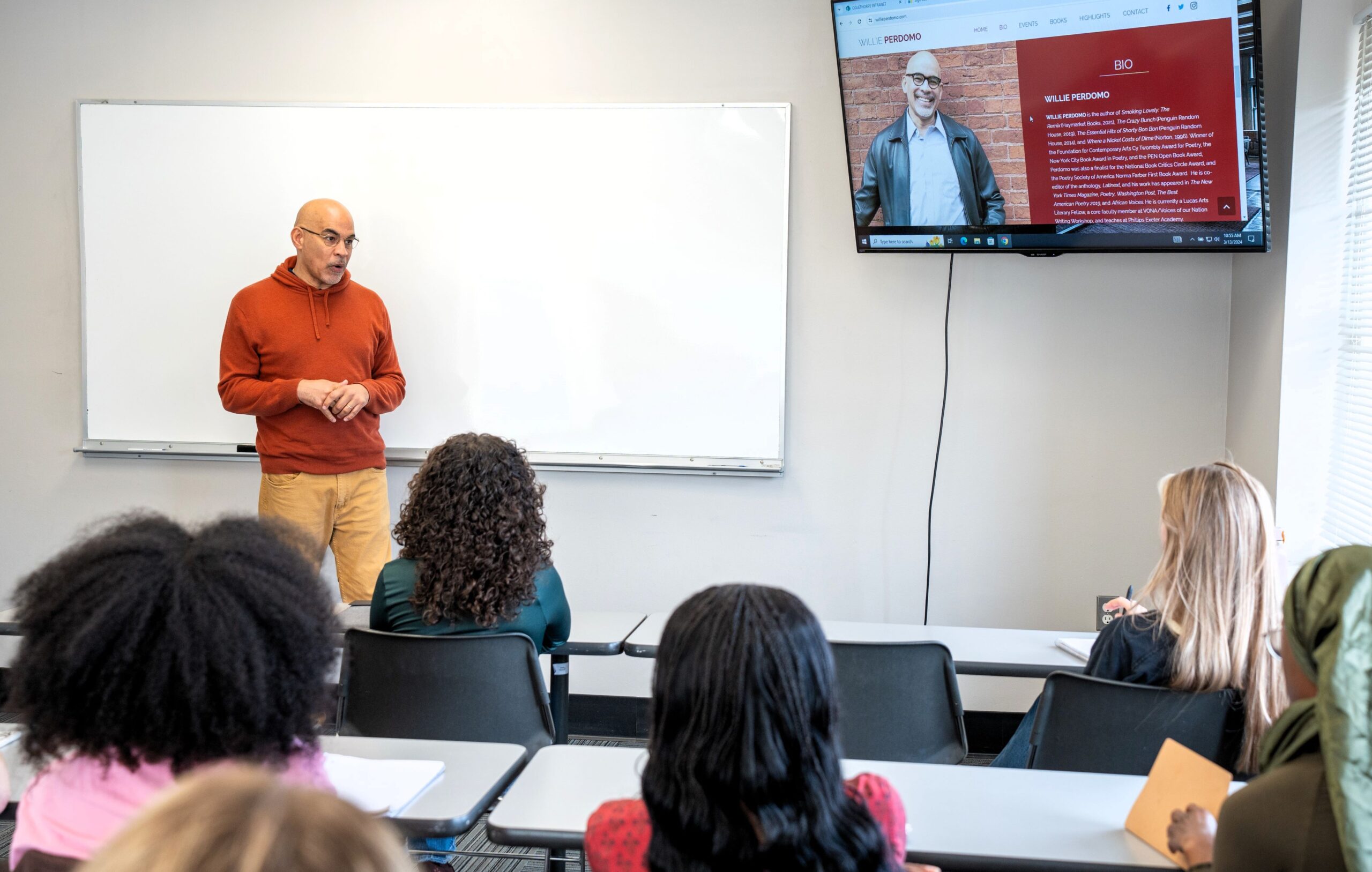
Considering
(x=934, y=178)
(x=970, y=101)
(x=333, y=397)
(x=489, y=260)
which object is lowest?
(x=333, y=397)

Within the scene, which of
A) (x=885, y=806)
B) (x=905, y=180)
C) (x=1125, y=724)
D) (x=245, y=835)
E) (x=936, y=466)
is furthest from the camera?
(x=936, y=466)

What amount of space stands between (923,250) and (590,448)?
53.0 inches

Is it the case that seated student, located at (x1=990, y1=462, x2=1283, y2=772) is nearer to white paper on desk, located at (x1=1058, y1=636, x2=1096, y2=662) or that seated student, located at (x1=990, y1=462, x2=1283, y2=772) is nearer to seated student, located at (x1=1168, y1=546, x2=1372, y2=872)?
white paper on desk, located at (x1=1058, y1=636, x2=1096, y2=662)

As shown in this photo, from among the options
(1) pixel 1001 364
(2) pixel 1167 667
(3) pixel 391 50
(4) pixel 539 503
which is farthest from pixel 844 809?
(3) pixel 391 50

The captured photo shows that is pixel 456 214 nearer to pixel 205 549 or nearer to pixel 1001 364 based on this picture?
pixel 1001 364

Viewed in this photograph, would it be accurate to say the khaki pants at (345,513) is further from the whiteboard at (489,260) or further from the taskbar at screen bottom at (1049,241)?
the taskbar at screen bottom at (1049,241)

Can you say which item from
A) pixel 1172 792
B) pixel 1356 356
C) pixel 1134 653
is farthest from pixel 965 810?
pixel 1356 356

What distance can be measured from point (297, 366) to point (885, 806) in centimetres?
283

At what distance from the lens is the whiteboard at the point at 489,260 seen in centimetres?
359

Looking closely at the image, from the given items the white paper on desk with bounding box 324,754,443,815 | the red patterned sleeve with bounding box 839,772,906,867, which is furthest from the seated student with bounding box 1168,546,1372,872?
the white paper on desk with bounding box 324,754,443,815

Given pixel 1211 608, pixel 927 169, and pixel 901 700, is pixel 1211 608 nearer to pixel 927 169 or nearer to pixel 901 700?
pixel 901 700

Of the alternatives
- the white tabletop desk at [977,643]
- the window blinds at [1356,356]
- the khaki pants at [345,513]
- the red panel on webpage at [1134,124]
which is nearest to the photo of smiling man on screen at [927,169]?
the red panel on webpage at [1134,124]

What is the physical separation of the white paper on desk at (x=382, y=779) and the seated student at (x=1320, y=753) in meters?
1.01

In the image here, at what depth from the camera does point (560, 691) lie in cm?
246
